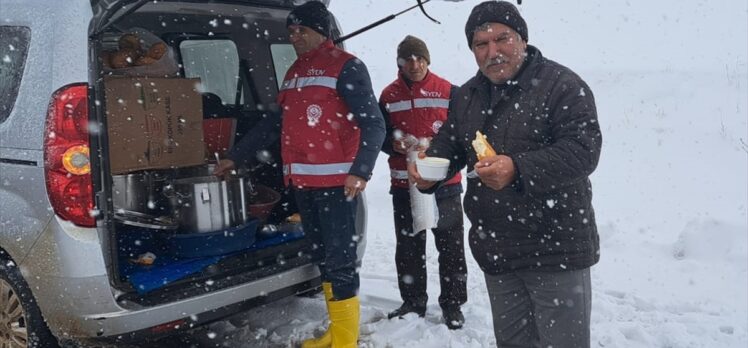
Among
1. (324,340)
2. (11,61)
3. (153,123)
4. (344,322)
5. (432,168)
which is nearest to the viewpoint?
(432,168)

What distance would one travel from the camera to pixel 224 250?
3.72 metres

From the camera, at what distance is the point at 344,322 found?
3654mm

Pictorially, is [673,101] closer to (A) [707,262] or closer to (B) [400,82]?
(A) [707,262]

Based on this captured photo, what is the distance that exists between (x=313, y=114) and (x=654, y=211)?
5.00 m

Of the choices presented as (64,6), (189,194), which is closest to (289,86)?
(189,194)

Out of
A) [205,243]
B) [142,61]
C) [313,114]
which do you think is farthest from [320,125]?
[142,61]

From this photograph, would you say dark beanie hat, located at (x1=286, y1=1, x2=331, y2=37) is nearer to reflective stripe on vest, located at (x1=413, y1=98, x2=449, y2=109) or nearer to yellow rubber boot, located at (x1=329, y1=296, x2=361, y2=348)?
reflective stripe on vest, located at (x1=413, y1=98, x2=449, y2=109)

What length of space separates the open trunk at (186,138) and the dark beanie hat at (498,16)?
5.00 ft

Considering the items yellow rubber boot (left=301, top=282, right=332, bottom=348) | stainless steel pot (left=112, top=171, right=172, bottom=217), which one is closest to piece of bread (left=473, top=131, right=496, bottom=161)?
yellow rubber boot (left=301, top=282, right=332, bottom=348)

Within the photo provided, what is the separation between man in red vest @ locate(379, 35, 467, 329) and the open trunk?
0.72 metres

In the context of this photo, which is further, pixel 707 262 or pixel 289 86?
pixel 707 262

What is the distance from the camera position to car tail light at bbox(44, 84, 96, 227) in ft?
9.17

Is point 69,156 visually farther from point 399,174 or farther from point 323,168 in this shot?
point 399,174

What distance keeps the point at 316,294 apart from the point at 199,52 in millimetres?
2102
